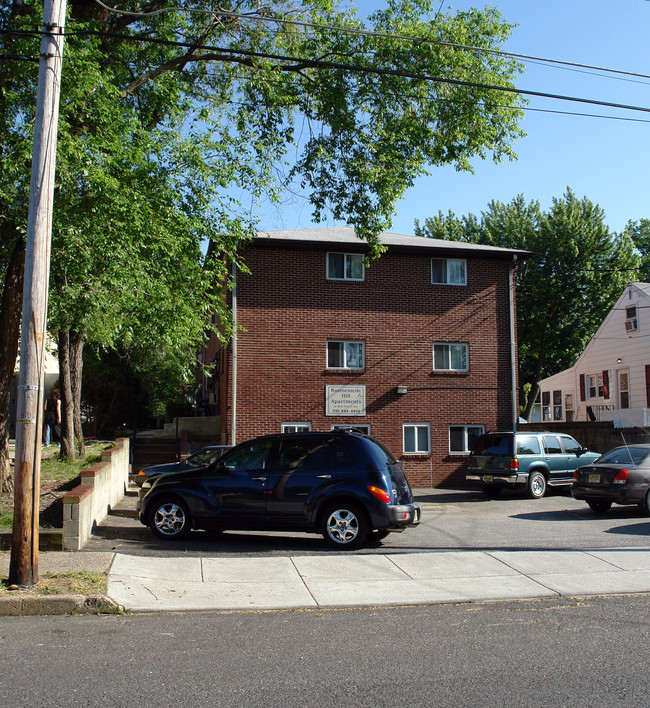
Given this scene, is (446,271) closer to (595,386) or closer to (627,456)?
(627,456)

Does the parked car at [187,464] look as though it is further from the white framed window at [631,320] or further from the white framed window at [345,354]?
the white framed window at [631,320]

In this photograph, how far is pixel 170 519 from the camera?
1107cm

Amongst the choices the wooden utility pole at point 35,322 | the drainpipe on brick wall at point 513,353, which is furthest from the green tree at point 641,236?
the wooden utility pole at point 35,322

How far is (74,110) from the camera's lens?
40.2 feet

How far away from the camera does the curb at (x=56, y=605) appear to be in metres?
6.89

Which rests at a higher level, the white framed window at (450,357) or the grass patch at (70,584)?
the white framed window at (450,357)

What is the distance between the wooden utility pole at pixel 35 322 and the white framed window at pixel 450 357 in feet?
58.1

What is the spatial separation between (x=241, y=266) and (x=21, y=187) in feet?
20.1

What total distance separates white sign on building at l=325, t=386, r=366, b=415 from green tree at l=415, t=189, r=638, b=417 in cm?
1667

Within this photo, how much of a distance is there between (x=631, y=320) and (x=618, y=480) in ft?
60.1

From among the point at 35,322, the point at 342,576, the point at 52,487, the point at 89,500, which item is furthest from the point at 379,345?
the point at 35,322

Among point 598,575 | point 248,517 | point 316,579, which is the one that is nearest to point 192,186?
point 248,517

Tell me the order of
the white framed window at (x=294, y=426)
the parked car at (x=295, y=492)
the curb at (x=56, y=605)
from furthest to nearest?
the white framed window at (x=294, y=426), the parked car at (x=295, y=492), the curb at (x=56, y=605)

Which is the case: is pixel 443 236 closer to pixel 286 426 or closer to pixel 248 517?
pixel 286 426
